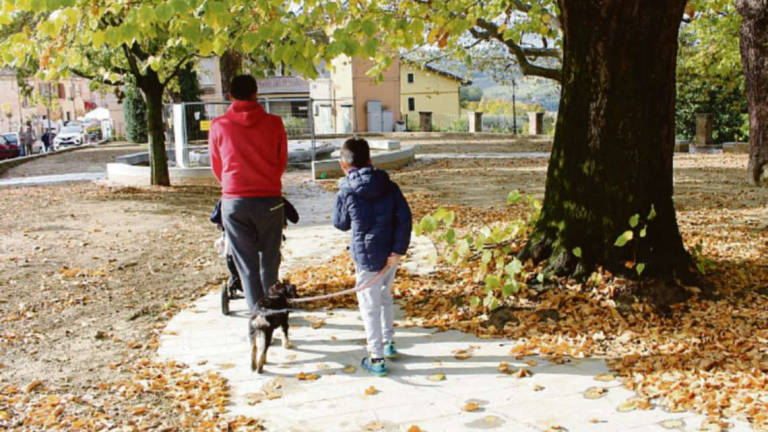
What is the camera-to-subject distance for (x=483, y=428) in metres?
3.67

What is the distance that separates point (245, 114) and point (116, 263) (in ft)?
13.9

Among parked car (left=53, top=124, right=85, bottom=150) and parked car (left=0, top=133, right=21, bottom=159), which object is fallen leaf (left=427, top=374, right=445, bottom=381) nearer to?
parked car (left=0, top=133, right=21, bottom=159)

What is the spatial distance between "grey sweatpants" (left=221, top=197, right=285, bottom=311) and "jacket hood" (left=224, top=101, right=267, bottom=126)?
1.74ft

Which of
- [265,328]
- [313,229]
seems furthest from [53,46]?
[313,229]

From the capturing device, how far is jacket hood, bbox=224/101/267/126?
4.66 m

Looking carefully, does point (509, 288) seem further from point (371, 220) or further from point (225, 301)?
point (225, 301)

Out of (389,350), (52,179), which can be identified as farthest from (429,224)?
(52,179)

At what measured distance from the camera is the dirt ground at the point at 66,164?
21752 mm

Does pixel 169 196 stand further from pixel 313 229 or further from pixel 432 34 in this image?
pixel 432 34

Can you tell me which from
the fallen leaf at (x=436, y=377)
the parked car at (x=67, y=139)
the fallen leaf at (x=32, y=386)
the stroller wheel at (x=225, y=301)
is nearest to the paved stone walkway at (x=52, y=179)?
the stroller wheel at (x=225, y=301)

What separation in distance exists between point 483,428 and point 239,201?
220cm

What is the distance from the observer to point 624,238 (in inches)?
207

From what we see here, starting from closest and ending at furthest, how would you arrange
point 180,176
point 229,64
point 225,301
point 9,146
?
point 225,301 < point 180,176 < point 229,64 < point 9,146

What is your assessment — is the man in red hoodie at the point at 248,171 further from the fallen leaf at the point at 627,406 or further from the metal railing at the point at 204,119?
the metal railing at the point at 204,119
